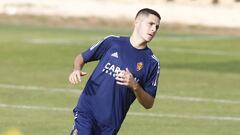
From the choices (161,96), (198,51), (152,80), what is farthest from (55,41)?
(152,80)

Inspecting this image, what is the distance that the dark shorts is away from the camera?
10422mm

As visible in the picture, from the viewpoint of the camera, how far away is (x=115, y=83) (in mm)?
10469

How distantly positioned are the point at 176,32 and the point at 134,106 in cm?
2166

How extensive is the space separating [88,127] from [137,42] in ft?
3.26

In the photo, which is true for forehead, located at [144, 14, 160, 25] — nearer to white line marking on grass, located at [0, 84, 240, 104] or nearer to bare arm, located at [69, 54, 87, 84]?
bare arm, located at [69, 54, 87, 84]

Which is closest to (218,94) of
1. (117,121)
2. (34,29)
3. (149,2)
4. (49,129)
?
(49,129)

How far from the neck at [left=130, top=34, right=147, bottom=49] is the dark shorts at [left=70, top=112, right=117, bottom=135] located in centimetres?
86

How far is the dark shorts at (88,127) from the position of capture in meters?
10.4

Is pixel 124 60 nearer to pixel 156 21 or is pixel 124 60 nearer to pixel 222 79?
pixel 156 21

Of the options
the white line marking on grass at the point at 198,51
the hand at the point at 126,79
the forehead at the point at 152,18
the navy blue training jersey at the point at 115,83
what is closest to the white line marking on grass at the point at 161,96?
the navy blue training jersey at the point at 115,83

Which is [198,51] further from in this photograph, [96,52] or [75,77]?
[75,77]

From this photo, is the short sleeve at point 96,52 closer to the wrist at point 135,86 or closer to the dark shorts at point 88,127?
the dark shorts at point 88,127

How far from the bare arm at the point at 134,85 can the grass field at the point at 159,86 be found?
414 cm

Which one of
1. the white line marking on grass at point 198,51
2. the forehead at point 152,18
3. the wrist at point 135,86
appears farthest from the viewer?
the white line marking on grass at point 198,51
